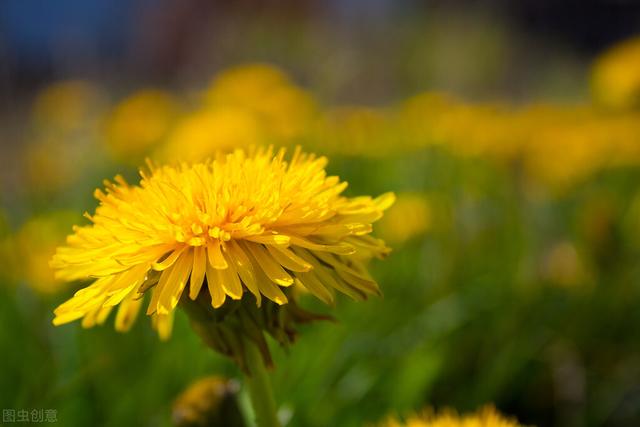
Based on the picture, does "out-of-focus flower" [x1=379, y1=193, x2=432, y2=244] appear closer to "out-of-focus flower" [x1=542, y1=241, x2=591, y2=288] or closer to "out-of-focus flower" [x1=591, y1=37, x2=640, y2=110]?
"out-of-focus flower" [x1=542, y1=241, x2=591, y2=288]

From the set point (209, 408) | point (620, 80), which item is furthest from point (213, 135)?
point (209, 408)

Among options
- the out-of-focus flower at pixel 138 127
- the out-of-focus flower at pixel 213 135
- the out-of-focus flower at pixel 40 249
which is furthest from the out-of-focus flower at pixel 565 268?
the out-of-focus flower at pixel 138 127

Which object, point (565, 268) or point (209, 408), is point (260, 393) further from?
point (565, 268)

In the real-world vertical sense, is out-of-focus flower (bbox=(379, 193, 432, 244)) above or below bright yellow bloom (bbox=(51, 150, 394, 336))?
above

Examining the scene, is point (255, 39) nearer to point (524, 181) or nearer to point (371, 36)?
point (371, 36)

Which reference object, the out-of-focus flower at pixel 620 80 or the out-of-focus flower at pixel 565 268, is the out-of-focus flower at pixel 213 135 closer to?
the out-of-focus flower at pixel 565 268

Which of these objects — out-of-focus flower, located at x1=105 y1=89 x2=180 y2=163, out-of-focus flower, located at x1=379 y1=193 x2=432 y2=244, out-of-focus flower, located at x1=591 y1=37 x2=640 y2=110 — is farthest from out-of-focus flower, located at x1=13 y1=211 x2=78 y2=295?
out-of-focus flower, located at x1=591 y1=37 x2=640 y2=110
